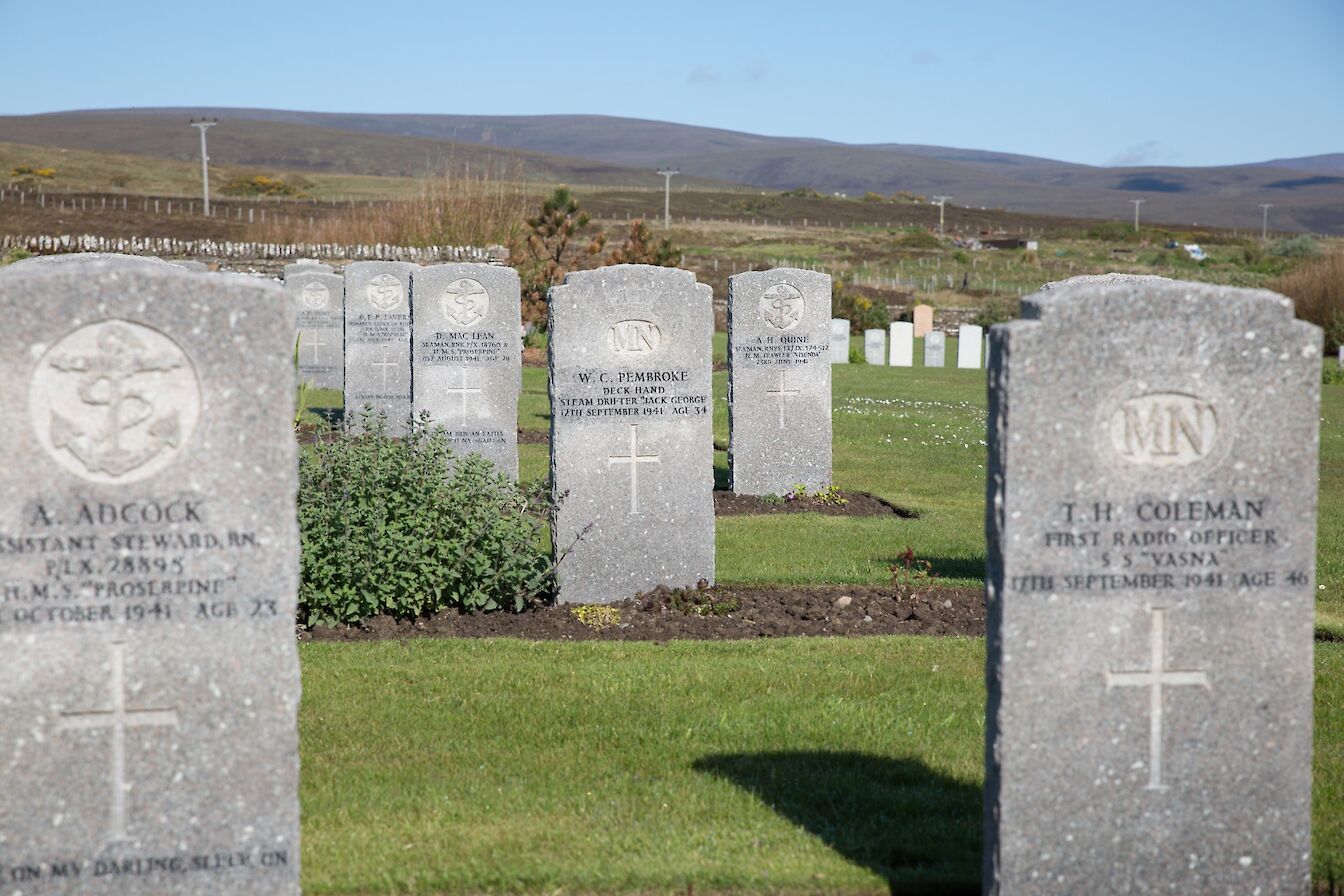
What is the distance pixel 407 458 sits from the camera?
8.66m

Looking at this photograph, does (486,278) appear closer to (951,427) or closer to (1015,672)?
(951,427)

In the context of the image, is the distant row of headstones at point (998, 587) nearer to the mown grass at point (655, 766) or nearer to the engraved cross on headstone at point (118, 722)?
the engraved cross on headstone at point (118, 722)

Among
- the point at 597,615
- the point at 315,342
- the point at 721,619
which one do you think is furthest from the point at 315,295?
the point at 721,619

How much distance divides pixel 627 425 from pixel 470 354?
481 cm

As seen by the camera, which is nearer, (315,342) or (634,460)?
(634,460)

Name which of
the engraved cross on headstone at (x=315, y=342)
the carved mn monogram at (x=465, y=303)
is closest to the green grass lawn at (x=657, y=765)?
the carved mn monogram at (x=465, y=303)

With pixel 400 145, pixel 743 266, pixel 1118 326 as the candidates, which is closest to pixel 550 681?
pixel 1118 326

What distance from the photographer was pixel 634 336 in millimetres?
8812

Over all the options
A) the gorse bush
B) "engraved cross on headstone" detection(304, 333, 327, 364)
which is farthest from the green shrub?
the gorse bush

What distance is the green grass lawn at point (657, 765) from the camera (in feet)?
15.9

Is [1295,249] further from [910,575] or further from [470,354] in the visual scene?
[910,575]

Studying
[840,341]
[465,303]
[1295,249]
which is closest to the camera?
[465,303]

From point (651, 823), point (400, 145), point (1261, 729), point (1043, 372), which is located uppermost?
point (400, 145)

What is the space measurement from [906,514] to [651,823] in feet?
25.8
